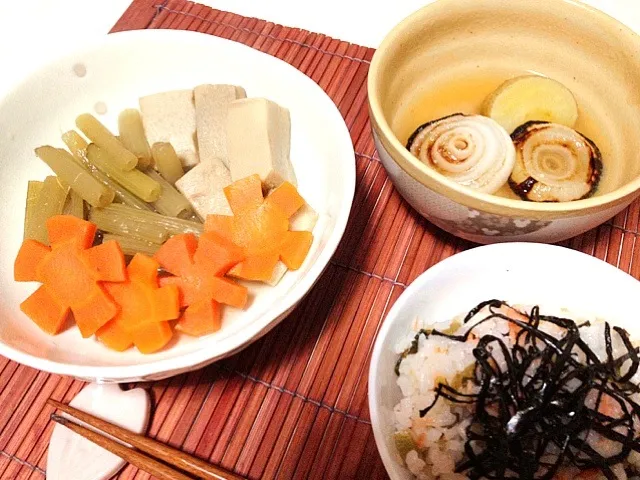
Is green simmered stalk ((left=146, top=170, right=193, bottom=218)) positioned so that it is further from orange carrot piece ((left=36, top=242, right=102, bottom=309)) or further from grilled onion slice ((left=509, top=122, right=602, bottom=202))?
grilled onion slice ((left=509, top=122, right=602, bottom=202))

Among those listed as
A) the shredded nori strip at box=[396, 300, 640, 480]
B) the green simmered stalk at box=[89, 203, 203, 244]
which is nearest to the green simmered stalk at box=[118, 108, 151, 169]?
the green simmered stalk at box=[89, 203, 203, 244]

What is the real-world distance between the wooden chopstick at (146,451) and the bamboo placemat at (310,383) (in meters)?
0.07

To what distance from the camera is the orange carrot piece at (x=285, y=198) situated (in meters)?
1.16

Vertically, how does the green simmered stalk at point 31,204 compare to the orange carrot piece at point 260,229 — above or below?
above

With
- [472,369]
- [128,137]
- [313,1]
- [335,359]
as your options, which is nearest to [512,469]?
[472,369]

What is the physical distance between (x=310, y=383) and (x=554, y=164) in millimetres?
693

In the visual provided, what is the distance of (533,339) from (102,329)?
0.80 metres

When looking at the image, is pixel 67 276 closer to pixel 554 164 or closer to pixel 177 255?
pixel 177 255

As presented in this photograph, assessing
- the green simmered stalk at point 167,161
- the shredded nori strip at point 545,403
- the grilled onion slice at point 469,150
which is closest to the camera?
the shredded nori strip at point 545,403

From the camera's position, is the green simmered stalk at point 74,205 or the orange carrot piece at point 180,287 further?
the green simmered stalk at point 74,205

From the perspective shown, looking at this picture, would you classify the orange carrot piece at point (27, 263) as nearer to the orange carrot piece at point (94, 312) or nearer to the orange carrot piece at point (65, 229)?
the orange carrot piece at point (65, 229)

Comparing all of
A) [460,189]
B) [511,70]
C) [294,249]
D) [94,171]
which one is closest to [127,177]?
[94,171]

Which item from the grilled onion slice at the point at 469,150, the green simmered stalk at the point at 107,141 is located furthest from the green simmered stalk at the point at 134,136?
the grilled onion slice at the point at 469,150

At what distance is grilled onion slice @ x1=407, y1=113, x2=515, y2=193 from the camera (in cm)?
117
